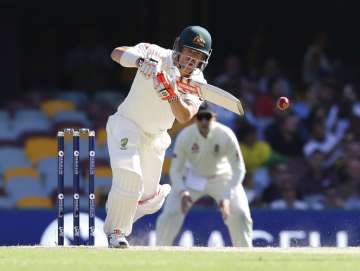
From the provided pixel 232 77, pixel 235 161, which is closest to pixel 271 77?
pixel 232 77

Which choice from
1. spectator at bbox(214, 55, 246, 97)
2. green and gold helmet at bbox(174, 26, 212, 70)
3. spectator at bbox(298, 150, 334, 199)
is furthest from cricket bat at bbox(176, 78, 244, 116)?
spectator at bbox(214, 55, 246, 97)

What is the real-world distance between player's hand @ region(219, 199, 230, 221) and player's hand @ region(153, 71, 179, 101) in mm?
3585

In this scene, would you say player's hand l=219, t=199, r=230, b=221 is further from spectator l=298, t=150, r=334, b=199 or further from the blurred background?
spectator l=298, t=150, r=334, b=199

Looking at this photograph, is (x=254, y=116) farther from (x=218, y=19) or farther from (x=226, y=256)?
Answer: (x=226, y=256)

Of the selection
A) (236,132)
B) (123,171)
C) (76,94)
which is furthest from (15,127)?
(123,171)

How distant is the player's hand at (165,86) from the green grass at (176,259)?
98 centimetres

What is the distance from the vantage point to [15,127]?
14.5 m

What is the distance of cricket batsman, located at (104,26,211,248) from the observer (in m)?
7.95

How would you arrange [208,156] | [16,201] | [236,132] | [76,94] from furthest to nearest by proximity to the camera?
[76,94] → [236,132] → [16,201] → [208,156]

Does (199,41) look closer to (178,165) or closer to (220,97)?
(220,97)

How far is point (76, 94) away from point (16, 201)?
9.53 feet

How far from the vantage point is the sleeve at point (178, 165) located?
1184cm

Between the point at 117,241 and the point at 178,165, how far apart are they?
3.79 metres

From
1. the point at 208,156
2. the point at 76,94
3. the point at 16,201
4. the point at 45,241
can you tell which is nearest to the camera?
the point at 45,241
